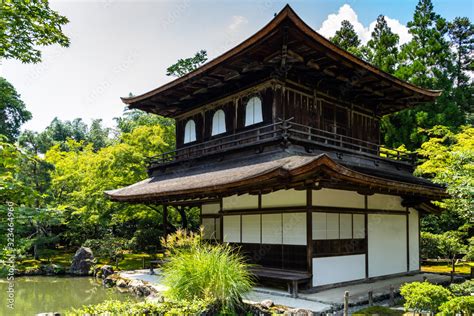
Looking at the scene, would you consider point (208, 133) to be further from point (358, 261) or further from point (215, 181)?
point (358, 261)

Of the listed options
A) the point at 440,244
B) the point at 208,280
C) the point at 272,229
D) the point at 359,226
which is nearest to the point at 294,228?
the point at 272,229

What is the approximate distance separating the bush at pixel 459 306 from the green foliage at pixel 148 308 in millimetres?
4207

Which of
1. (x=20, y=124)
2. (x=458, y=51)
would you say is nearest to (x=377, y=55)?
(x=458, y=51)

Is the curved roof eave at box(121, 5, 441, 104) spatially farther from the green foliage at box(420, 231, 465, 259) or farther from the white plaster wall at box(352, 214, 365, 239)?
the green foliage at box(420, 231, 465, 259)

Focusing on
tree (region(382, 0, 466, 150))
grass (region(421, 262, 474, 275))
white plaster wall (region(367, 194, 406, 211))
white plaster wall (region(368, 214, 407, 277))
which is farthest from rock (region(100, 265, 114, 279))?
tree (region(382, 0, 466, 150))

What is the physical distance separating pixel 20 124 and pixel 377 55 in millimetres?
34201

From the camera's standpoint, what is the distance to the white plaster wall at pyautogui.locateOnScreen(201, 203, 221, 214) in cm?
Answer: 1505

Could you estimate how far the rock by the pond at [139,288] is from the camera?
12.3 m

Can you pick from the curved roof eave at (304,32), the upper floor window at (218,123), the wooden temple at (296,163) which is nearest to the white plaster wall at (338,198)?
the wooden temple at (296,163)

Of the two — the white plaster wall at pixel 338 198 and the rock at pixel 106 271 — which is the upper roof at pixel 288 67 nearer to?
the white plaster wall at pixel 338 198

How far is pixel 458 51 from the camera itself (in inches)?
1184

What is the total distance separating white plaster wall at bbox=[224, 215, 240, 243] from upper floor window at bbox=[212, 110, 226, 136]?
3.25 metres

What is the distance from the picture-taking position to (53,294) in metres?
14.2

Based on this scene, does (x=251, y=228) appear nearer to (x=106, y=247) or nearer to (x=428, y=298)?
(x=428, y=298)
